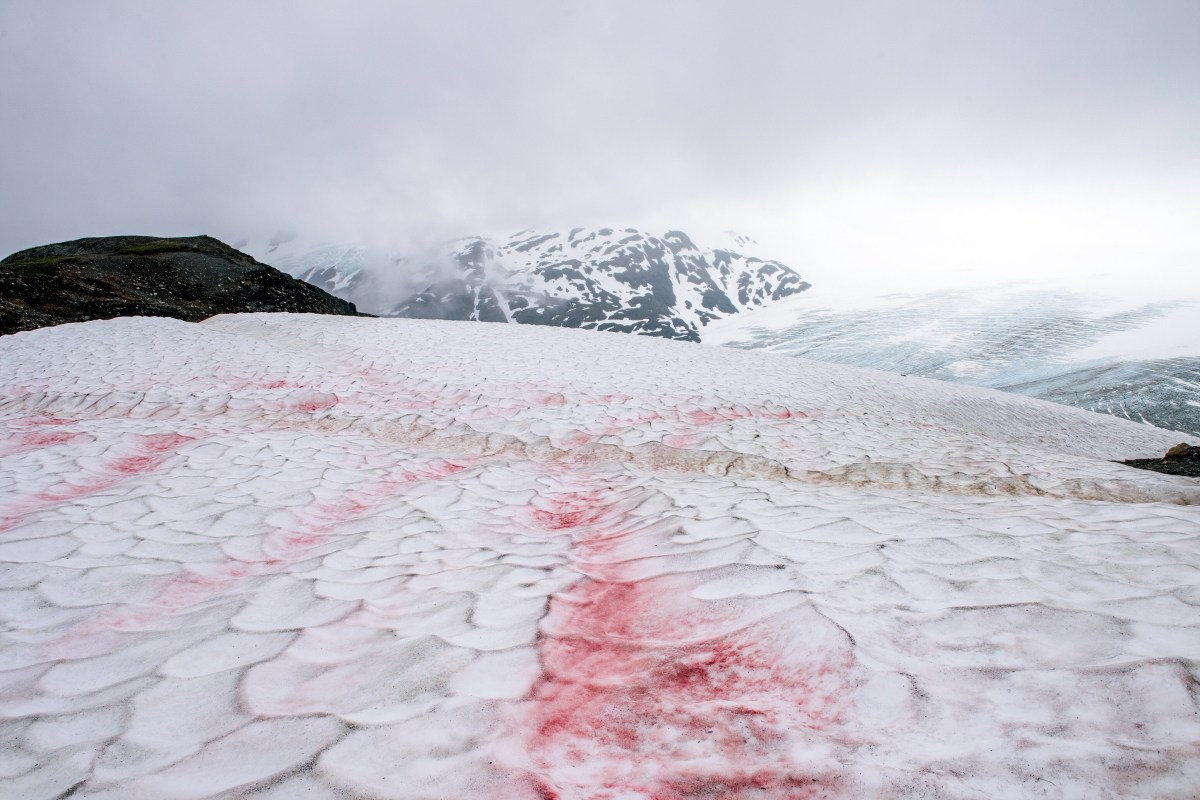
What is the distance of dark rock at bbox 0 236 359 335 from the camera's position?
1781 cm

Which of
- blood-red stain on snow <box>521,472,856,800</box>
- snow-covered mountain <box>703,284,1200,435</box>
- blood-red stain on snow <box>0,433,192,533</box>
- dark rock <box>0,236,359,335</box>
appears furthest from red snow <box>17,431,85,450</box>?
snow-covered mountain <box>703,284,1200,435</box>

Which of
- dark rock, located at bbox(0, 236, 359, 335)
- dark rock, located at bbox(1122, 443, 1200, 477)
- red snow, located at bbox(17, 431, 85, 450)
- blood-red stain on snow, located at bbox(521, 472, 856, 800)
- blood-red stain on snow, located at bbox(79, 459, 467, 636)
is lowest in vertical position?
dark rock, located at bbox(1122, 443, 1200, 477)

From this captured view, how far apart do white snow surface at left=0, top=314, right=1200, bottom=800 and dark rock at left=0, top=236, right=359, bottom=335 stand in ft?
54.2

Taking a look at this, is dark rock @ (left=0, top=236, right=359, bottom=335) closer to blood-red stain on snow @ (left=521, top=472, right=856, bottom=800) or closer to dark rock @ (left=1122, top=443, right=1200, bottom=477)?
blood-red stain on snow @ (left=521, top=472, right=856, bottom=800)

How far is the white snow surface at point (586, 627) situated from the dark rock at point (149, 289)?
650 inches

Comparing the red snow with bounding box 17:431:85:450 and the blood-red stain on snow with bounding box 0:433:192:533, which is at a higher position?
the red snow with bounding box 17:431:85:450

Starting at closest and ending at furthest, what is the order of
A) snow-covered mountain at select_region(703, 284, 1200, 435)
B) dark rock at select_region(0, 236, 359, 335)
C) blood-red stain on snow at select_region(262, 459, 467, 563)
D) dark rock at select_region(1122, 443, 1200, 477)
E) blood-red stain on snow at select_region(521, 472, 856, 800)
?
1. blood-red stain on snow at select_region(521, 472, 856, 800)
2. blood-red stain on snow at select_region(262, 459, 467, 563)
3. dark rock at select_region(1122, 443, 1200, 477)
4. dark rock at select_region(0, 236, 359, 335)
5. snow-covered mountain at select_region(703, 284, 1200, 435)

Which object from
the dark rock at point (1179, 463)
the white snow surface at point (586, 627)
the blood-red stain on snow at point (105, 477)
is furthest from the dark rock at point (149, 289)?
the dark rock at point (1179, 463)

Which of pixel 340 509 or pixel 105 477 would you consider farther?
pixel 105 477

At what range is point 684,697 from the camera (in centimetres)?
187

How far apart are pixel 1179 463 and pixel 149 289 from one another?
31377mm

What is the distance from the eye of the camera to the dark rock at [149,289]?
17.8 meters

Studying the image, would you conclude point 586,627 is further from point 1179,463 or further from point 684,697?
point 1179,463

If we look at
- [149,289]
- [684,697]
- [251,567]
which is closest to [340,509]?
[251,567]
